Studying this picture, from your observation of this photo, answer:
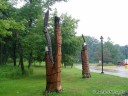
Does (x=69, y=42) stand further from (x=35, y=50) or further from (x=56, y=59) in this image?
(x=56, y=59)

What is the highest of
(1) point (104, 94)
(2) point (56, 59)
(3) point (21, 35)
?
(3) point (21, 35)

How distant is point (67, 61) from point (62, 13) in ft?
17.1

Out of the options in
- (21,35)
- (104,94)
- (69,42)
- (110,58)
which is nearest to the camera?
(104,94)

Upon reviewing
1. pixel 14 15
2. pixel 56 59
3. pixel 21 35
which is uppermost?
pixel 14 15

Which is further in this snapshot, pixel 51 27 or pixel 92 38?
pixel 92 38

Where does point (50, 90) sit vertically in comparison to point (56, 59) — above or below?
below

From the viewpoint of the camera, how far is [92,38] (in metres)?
155

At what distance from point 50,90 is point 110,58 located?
3244 inches

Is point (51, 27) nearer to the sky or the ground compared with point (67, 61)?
nearer to the sky

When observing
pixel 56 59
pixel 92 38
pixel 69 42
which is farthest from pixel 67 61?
pixel 92 38

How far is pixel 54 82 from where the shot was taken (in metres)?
17.0

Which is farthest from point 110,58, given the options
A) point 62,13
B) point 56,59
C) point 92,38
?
point 56,59

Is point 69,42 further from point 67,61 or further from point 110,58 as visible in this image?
point 110,58

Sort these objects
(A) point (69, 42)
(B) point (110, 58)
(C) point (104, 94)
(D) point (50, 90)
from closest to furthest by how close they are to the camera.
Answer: (C) point (104, 94)
(D) point (50, 90)
(A) point (69, 42)
(B) point (110, 58)
